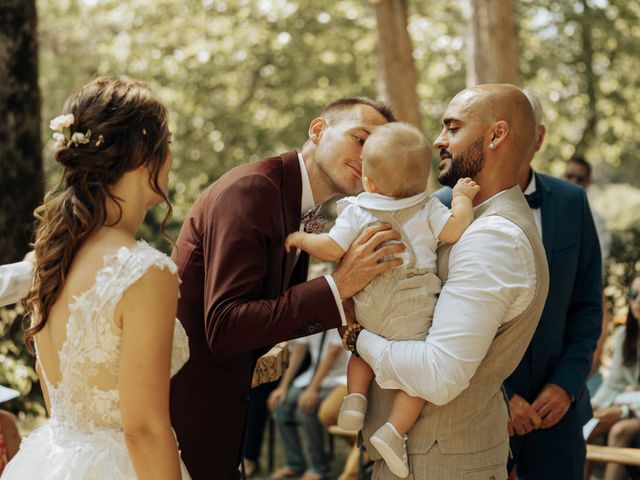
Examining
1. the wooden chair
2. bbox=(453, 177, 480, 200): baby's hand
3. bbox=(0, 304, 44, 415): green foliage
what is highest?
bbox=(453, 177, 480, 200): baby's hand

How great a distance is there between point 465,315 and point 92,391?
1110 millimetres

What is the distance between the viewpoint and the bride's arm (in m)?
2.33

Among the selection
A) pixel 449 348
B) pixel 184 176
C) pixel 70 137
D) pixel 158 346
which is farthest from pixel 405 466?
pixel 184 176

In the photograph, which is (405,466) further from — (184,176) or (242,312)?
(184,176)

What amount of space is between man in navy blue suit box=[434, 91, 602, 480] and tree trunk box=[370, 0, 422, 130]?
7071 millimetres

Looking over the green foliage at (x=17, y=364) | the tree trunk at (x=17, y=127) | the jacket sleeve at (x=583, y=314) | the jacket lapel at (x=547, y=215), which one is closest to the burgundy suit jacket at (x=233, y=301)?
the jacket lapel at (x=547, y=215)

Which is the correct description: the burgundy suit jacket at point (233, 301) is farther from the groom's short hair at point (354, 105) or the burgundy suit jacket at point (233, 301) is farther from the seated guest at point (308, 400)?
the seated guest at point (308, 400)

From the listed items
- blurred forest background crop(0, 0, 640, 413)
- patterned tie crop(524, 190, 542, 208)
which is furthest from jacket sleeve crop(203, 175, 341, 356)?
blurred forest background crop(0, 0, 640, 413)

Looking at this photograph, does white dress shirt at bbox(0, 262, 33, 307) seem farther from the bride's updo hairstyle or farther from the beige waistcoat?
the beige waistcoat

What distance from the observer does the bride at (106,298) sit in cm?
235

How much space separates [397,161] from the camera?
290 centimetres

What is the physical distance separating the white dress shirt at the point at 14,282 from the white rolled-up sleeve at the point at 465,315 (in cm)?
167

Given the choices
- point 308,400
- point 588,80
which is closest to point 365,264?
point 308,400

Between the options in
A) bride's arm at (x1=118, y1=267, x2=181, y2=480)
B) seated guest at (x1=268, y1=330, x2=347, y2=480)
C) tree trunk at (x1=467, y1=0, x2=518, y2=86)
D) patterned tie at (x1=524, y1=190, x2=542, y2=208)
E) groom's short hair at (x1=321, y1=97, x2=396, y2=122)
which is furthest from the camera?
tree trunk at (x1=467, y1=0, x2=518, y2=86)
